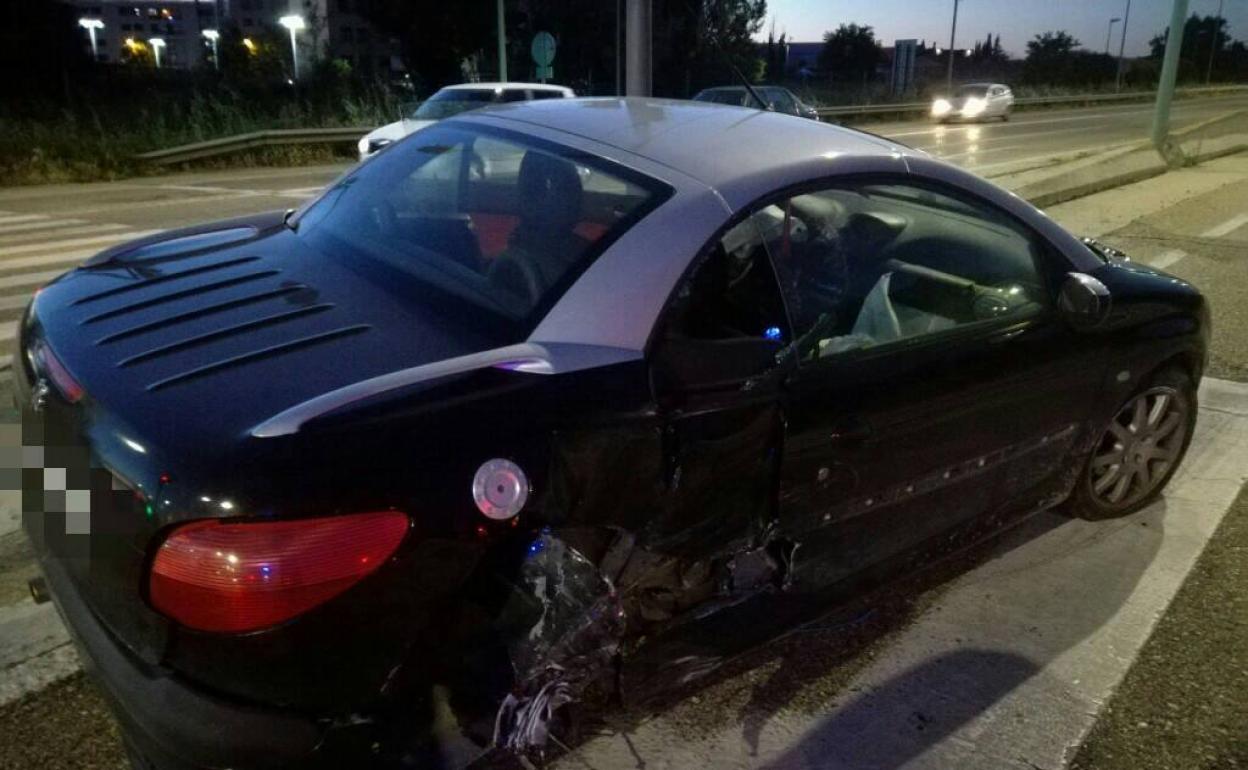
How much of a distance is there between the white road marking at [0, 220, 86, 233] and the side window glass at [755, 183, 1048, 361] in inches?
397

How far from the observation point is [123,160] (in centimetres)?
1631

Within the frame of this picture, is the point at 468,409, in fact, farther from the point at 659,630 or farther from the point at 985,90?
the point at 985,90

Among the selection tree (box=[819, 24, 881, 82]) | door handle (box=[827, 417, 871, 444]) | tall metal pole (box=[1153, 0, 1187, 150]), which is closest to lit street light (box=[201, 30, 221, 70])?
tall metal pole (box=[1153, 0, 1187, 150])

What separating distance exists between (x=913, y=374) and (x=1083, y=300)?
72 centimetres

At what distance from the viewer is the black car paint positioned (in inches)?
69.0

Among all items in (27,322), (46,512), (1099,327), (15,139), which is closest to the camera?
(46,512)

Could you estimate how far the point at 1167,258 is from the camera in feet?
28.4

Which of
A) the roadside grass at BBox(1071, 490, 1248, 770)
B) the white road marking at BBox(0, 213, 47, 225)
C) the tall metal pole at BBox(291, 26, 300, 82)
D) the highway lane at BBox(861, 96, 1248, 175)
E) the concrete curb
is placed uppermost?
the tall metal pole at BBox(291, 26, 300, 82)

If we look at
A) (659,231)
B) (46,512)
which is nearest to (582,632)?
(659,231)

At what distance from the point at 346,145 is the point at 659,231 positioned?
18.6 meters

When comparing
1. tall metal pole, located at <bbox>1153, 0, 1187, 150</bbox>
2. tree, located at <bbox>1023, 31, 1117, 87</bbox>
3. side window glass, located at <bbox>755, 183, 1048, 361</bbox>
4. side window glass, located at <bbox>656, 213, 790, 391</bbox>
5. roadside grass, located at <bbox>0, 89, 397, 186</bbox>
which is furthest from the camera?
tree, located at <bbox>1023, 31, 1117, 87</bbox>

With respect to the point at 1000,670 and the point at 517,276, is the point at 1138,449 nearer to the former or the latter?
the point at 1000,670

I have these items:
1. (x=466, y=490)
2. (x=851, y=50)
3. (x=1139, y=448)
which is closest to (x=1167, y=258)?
A: (x=1139, y=448)

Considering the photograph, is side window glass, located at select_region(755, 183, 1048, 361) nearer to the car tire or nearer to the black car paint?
the black car paint
